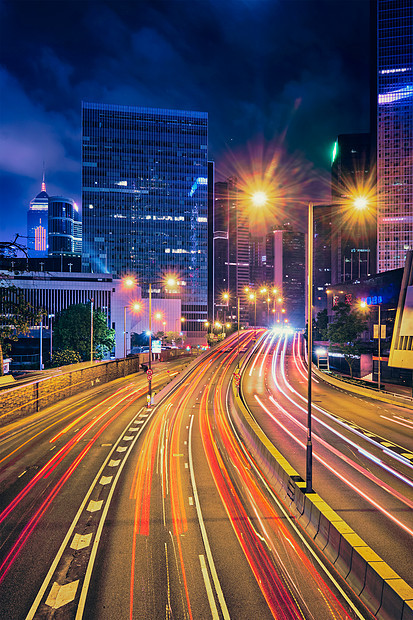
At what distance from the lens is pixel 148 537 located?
1209 cm

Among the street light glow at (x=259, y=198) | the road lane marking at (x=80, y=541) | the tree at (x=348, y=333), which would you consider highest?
the street light glow at (x=259, y=198)

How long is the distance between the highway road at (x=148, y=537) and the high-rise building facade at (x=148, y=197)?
13389cm

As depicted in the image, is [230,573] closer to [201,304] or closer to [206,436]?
[206,436]

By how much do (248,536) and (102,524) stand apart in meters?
5.23

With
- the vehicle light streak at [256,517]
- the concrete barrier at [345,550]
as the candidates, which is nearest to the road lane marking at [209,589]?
the vehicle light streak at [256,517]

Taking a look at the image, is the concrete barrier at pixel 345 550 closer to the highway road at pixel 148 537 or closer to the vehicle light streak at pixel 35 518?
the highway road at pixel 148 537

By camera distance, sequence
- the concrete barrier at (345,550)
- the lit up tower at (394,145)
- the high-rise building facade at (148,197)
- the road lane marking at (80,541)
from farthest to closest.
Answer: the lit up tower at (394,145), the high-rise building facade at (148,197), the road lane marking at (80,541), the concrete barrier at (345,550)

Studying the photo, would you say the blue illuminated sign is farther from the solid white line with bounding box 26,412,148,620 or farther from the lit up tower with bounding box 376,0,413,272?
the lit up tower with bounding box 376,0,413,272

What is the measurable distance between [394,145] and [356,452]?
6929 inches

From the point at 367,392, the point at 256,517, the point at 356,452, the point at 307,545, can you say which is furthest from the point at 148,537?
the point at 367,392

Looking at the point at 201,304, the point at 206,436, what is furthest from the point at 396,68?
the point at 206,436

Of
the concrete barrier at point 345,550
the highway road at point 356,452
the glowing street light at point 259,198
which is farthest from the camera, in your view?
the glowing street light at point 259,198

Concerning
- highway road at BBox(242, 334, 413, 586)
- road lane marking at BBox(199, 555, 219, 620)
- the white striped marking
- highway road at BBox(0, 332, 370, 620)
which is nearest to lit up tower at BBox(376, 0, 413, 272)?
highway road at BBox(242, 334, 413, 586)

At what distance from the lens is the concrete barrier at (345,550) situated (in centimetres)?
817
